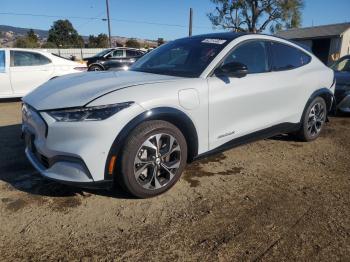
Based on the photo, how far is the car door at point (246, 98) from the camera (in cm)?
370

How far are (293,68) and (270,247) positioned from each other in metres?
2.87

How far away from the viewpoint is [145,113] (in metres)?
3.14

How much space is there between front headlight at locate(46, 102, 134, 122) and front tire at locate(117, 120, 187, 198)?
0.28 meters

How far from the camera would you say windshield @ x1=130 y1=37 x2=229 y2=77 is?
12.6 ft

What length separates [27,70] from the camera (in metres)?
8.75

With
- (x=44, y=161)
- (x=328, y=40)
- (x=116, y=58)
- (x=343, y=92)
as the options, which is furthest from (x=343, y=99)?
(x=328, y=40)

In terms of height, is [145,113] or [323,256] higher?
[145,113]

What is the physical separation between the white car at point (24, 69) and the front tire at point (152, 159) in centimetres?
654

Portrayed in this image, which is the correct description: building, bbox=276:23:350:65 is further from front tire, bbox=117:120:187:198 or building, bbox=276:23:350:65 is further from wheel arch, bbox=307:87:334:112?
front tire, bbox=117:120:187:198

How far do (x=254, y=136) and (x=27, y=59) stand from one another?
22.7 ft

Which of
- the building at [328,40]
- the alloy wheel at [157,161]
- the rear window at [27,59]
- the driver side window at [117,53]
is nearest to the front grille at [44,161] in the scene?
the alloy wheel at [157,161]

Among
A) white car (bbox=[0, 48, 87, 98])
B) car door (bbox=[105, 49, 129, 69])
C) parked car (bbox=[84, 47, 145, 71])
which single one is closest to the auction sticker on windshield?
white car (bbox=[0, 48, 87, 98])

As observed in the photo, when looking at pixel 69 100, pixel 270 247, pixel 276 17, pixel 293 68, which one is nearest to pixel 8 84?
pixel 69 100

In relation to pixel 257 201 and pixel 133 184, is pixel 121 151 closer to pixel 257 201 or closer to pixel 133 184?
pixel 133 184
